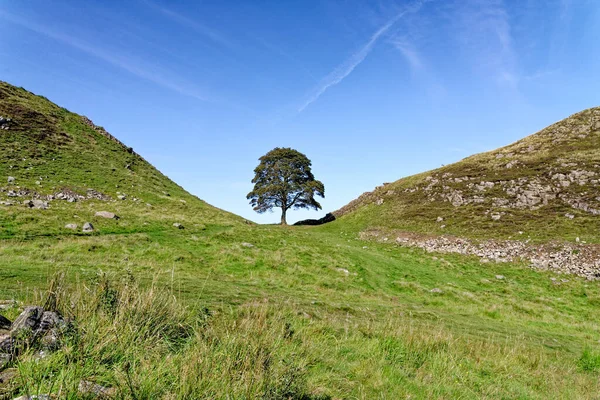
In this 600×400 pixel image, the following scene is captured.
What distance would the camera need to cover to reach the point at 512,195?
157 ft

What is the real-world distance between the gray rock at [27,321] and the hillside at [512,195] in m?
43.7

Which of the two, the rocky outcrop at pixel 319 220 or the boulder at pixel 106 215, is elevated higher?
the rocky outcrop at pixel 319 220

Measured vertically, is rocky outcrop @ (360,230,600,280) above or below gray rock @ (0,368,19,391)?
above

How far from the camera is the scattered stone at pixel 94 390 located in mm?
4124

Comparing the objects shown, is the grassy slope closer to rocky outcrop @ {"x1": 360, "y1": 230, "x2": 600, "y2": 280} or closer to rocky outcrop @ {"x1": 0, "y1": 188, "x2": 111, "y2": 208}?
rocky outcrop @ {"x1": 0, "y1": 188, "x2": 111, "y2": 208}

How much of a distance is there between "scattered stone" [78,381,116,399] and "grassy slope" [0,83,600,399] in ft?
0.52

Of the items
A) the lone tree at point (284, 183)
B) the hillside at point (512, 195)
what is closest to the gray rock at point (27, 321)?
the hillside at point (512, 195)

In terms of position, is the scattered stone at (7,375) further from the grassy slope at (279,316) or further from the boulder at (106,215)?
the boulder at (106,215)

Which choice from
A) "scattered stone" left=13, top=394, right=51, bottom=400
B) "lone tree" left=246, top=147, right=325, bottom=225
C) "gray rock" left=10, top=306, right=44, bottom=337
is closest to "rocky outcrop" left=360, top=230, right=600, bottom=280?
"lone tree" left=246, top=147, right=325, bottom=225

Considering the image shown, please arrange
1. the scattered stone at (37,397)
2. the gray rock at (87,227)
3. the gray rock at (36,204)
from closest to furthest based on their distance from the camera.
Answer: the scattered stone at (37,397) → the gray rock at (87,227) → the gray rock at (36,204)

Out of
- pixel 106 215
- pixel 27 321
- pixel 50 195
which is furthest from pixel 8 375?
pixel 50 195

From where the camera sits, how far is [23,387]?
155 inches

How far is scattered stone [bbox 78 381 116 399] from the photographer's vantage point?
4.12 m

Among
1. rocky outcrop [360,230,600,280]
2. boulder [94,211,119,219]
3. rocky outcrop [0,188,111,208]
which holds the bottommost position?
rocky outcrop [360,230,600,280]
